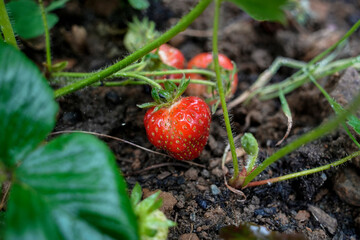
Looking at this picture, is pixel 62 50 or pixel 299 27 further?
pixel 299 27

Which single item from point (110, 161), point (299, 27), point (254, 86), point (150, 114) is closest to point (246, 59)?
point (254, 86)

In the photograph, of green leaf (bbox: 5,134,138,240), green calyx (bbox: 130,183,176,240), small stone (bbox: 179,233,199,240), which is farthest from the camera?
small stone (bbox: 179,233,199,240)

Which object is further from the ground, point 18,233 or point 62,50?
point 18,233

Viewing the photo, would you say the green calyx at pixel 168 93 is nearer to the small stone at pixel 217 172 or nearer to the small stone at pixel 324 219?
the small stone at pixel 217 172

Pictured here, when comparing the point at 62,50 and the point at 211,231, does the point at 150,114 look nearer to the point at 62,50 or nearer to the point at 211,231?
the point at 211,231

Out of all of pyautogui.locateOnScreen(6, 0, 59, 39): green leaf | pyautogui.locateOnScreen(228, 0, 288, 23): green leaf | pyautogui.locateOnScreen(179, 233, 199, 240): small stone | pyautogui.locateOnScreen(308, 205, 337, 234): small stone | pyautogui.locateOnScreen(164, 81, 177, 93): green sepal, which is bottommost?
pyautogui.locateOnScreen(308, 205, 337, 234): small stone

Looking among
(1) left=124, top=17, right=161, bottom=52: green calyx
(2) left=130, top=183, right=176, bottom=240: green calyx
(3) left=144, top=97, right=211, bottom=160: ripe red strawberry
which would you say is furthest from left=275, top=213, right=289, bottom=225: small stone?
(1) left=124, top=17, right=161, bottom=52: green calyx

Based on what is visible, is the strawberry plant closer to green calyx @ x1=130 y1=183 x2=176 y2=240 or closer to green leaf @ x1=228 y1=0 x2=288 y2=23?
green calyx @ x1=130 y1=183 x2=176 y2=240

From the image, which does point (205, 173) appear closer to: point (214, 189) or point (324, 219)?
point (214, 189)
